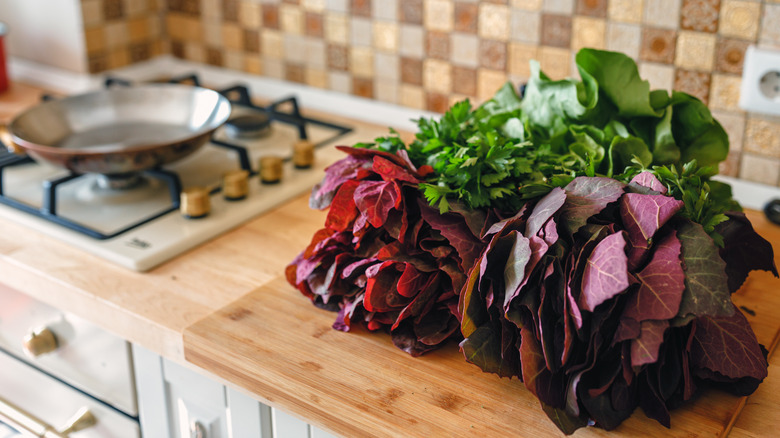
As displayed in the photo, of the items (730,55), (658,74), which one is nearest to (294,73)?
(658,74)

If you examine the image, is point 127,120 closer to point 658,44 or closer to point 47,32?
point 47,32

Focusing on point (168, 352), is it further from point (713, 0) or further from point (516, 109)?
point (713, 0)

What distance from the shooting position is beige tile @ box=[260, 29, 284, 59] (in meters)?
1.55

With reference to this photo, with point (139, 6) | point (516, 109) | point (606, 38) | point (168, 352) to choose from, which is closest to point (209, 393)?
point (168, 352)

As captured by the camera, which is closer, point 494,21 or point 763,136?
point 763,136

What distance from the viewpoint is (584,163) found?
833 millimetres

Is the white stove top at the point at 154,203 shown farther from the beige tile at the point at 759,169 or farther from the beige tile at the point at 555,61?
the beige tile at the point at 759,169

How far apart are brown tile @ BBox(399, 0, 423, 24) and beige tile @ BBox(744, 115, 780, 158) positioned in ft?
1.88

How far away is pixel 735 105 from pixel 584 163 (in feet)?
1.36

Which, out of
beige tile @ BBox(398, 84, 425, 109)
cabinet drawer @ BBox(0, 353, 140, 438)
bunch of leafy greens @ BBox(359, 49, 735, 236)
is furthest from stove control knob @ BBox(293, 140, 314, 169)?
cabinet drawer @ BBox(0, 353, 140, 438)

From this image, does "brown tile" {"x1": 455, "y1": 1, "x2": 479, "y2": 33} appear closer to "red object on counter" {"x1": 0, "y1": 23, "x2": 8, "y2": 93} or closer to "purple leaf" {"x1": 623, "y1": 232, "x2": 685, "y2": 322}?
"purple leaf" {"x1": 623, "y1": 232, "x2": 685, "y2": 322}

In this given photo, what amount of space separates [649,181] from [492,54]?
613 millimetres

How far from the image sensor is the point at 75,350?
40.6 inches

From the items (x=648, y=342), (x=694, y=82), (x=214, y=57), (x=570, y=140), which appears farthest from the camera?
(x=214, y=57)
